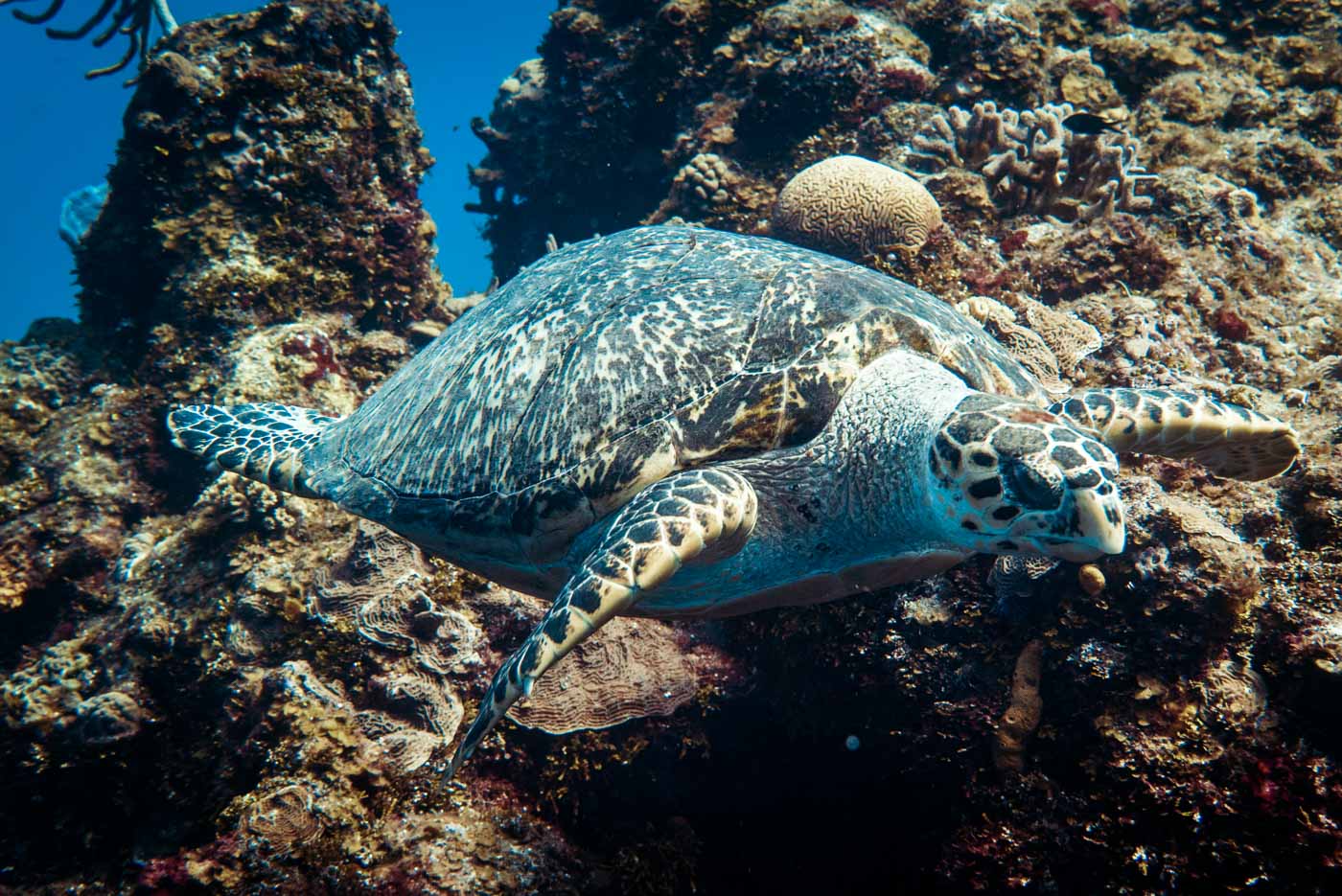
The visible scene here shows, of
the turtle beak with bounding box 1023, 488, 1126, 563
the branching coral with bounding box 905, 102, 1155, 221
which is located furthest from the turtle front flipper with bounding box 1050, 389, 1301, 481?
the branching coral with bounding box 905, 102, 1155, 221

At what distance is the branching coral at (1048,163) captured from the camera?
211 inches

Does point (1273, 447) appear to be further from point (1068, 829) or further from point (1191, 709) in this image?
point (1068, 829)

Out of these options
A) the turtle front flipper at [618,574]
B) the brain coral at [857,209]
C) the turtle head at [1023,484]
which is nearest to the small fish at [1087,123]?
the brain coral at [857,209]

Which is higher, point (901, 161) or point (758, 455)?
point (901, 161)

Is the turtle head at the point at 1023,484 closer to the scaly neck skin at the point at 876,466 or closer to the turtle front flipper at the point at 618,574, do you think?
the scaly neck skin at the point at 876,466

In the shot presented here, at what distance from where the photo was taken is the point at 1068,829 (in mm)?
2746

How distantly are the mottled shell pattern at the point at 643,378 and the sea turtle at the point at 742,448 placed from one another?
0.04 feet

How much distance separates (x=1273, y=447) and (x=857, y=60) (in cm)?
603

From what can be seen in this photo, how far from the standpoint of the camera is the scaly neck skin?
2594 mm

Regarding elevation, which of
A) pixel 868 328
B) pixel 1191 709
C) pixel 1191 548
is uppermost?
pixel 868 328

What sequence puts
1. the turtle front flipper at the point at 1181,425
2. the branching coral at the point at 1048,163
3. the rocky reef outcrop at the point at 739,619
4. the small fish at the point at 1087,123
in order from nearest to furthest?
the turtle front flipper at the point at 1181,425
the rocky reef outcrop at the point at 739,619
the small fish at the point at 1087,123
the branching coral at the point at 1048,163

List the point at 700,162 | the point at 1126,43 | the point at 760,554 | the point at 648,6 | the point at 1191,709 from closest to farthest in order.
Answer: the point at 1191,709, the point at 760,554, the point at 700,162, the point at 1126,43, the point at 648,6

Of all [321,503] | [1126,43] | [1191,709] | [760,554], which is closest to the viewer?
[1191,709]

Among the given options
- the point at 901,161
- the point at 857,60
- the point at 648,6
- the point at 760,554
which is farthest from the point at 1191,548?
the point at 648,6
